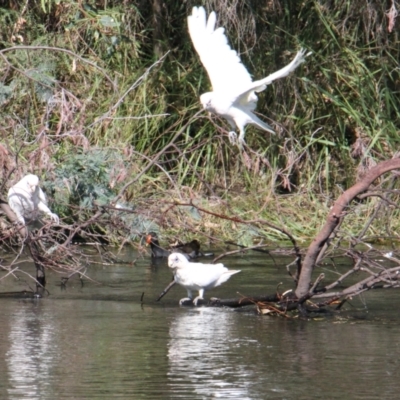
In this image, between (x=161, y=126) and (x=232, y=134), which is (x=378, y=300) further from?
(x=161, y=126)

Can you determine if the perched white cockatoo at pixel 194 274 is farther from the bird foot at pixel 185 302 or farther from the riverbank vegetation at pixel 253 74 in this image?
the riverbank vegetation at pixel 253 74

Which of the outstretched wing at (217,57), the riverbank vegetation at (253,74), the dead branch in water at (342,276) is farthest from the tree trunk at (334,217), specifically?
the riverbank vegetation at (253,74)

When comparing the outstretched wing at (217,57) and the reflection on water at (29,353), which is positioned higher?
the outstretched wing at (217,57)

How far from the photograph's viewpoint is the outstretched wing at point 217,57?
1143 centimetres

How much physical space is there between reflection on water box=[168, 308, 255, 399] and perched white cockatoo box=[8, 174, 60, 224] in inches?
61.9

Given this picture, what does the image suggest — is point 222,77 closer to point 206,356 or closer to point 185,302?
point 185,302

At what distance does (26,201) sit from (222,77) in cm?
255

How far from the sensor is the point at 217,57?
11711mm

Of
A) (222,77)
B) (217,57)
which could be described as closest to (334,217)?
(222,77)

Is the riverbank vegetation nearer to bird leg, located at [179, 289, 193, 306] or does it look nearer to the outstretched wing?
the outstretched wing

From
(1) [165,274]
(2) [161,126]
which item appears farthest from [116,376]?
(2) [161,126]

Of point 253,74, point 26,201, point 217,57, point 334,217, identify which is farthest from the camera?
point 253,74

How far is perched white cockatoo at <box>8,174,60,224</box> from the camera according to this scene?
9.91 meters

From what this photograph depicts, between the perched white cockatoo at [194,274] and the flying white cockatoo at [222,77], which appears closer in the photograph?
the perched white cockatoo at [194,274]
